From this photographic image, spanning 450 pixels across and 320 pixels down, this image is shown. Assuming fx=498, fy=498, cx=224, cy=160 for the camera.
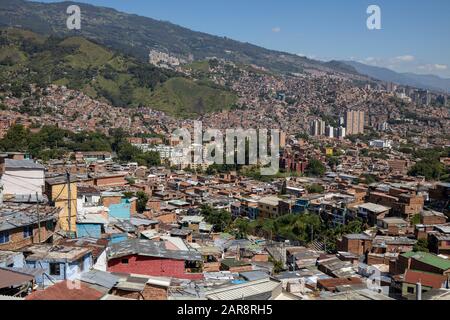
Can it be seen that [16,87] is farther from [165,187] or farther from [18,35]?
[165,187]

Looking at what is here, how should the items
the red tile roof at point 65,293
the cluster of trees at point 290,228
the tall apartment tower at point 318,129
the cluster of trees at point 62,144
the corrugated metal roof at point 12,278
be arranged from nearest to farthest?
the red tile roof at point 65,293 < the corrugated metal roof at point 12,278 < the cluster of trees at point 290,228 < the cluster of trees at point 62,144 < the tall apartment tower at point 318,129

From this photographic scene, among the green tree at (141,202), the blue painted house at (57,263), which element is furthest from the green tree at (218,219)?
the blue painted house at (57,263)

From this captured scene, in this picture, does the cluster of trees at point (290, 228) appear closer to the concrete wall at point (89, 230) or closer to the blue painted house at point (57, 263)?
the concrete wall at point (89, 230)

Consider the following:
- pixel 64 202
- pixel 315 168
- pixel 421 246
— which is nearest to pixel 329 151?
pixel 315 168

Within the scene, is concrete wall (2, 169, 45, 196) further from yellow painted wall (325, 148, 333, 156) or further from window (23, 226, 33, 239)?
yellow painted wall (325, 148, 333, 156)

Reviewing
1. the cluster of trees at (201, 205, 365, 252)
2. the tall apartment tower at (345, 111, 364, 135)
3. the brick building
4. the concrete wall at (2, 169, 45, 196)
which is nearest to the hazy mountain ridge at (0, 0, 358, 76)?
the tall apartment tower at (345, 111, 364, 135)

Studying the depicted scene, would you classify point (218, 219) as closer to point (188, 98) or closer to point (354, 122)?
point (354, 122)

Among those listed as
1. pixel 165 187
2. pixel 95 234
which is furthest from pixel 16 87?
pixel 95 234
